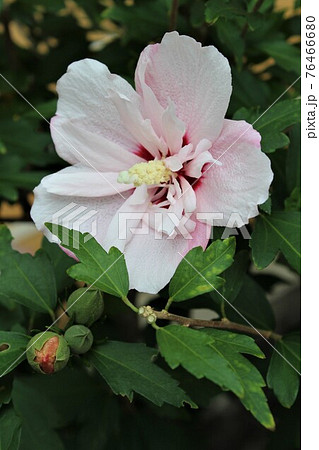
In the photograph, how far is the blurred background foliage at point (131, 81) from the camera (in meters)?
0.66

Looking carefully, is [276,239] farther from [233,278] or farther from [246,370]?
[246,370]

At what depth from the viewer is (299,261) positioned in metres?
0.56

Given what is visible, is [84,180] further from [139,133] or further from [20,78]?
[20,78]

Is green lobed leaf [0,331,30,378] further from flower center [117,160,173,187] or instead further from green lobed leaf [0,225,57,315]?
flower center [117,160,173,187]

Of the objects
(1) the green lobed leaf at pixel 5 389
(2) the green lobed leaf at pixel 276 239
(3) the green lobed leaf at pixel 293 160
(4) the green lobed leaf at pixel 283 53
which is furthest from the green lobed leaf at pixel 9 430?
(4) the green lobed leaf at pixel 283 53

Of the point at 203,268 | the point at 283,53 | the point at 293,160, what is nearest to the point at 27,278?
the point at 203,268

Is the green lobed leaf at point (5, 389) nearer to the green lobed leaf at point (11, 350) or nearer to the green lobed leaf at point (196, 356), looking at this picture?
the green lobed leaf at point (11, 350)

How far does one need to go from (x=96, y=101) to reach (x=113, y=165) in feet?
0.18

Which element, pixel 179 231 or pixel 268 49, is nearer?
pixel 179 231

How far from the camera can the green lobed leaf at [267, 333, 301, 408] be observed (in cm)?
55

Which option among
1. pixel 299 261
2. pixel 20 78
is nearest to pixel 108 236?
pixel 299 261

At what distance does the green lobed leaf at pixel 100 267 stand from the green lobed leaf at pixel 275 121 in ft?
0.55

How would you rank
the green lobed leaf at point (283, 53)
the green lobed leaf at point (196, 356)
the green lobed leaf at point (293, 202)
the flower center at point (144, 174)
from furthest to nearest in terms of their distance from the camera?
1. the green lobed leaf at point (283, 53)
2. the green lobed leaf at point (293, 202)
3. the flower center at point (144, 174)
4. the green lobed leaf at point (196, 356)

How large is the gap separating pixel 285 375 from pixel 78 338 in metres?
0.19
